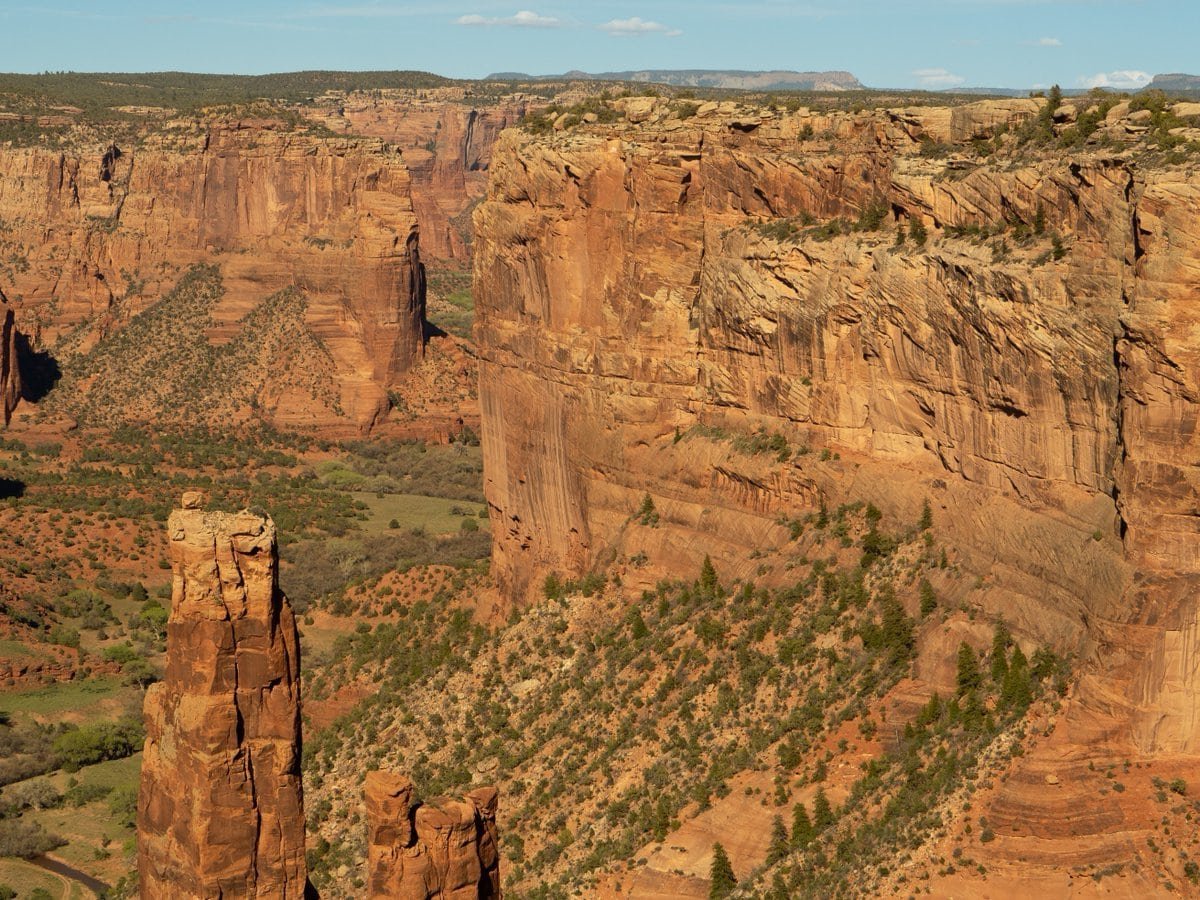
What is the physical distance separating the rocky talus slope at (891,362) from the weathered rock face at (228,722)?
45.7 ft

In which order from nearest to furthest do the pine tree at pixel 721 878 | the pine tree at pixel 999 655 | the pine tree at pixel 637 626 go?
1. the pine tree at pixel 999 655
2. the pine tree at pixel 721 878
3. the pine tree at pixel 637 626

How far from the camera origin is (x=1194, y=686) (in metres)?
38.8

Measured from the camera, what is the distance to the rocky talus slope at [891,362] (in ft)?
127

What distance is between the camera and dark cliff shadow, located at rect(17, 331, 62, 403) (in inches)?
5118

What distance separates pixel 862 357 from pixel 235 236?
91425 millimetres

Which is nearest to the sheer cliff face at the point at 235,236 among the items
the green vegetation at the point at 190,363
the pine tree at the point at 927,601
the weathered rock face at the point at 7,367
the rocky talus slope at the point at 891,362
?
the green vegetation at the point at 190,363

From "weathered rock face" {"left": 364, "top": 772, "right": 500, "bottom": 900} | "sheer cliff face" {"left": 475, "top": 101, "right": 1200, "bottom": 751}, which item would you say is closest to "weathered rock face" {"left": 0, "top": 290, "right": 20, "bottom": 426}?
"sheer cliff face" {"left": 475, "top": 101, "right": 1200, "bottom": 751}

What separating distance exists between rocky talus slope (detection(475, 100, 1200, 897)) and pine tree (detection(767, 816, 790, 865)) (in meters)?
5.24

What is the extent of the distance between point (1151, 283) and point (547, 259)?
22.5m

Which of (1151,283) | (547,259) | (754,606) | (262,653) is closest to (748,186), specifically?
(547,259)

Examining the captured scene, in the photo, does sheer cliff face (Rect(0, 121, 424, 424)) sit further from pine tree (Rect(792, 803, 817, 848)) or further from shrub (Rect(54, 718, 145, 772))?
pine tree (Rect(792, 803, 817, 848))

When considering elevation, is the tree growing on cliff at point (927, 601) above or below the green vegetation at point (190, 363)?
above

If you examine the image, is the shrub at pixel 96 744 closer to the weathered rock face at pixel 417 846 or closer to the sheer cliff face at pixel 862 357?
the sheer cliff face at pixel 862 357

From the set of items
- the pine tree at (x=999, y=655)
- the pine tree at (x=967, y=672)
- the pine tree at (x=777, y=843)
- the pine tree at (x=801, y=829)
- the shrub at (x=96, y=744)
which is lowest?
the shrub at (x=96, y=744)
